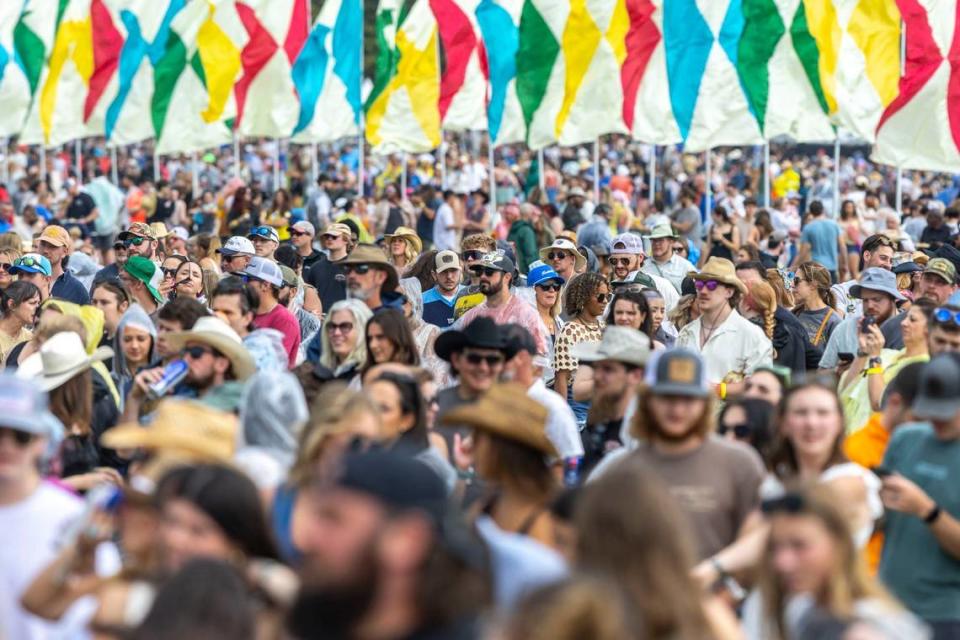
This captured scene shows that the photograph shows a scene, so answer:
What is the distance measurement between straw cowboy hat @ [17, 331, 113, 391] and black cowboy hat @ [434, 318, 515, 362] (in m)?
1.67

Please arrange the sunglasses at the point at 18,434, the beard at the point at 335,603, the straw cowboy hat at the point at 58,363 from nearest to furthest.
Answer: the beard at the point at 335,603 → the sunglasses at the point at 18,434 → the straw cowboy hat at the point at 58,363

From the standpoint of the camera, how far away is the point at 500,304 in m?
10.9

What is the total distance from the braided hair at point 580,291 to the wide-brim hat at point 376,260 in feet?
4.09

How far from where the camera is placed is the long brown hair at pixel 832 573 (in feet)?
14.6

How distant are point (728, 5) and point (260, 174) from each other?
22.8 meters

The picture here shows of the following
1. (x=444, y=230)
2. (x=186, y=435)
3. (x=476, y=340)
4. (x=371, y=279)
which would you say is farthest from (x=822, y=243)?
(x=186, y=435)

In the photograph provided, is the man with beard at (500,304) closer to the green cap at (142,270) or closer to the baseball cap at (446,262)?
the baseball cap at (446,262)

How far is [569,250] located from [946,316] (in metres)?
5.48

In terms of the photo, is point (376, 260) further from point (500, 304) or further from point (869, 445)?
point (869, 445)

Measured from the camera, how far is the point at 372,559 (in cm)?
367

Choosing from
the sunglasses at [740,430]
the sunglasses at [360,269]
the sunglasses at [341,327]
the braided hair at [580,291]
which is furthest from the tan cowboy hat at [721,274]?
the sunglasses at [740,430]

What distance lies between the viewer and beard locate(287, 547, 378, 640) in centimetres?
360

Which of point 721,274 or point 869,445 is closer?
point 869,445

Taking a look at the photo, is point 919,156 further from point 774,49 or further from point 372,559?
point 372,559
